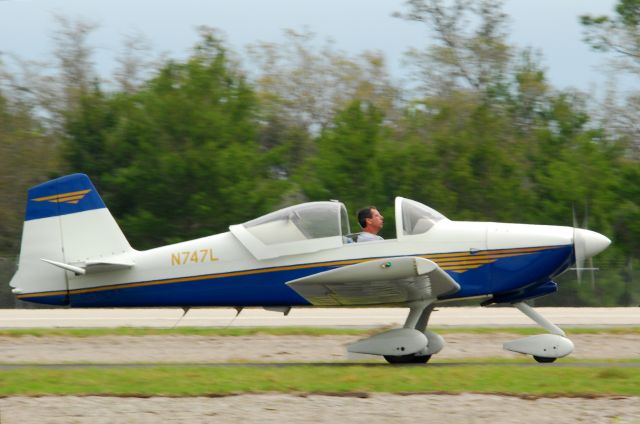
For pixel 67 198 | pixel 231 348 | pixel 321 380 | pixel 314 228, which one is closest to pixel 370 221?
pixel 314 228

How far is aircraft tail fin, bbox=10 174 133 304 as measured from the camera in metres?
11.7

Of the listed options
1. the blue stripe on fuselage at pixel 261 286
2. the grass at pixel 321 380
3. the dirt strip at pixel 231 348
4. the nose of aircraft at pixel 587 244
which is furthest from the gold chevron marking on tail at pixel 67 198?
the nose of aircraft at pixel 587 244

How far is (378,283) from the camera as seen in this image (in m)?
10.6

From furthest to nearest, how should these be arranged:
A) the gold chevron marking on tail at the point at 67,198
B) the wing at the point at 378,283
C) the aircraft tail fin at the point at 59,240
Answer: the gold chevron marking on tail at the point at 67,198 → the aircraft tail fin at the point at 59,240 → the wing at the point at 378,283

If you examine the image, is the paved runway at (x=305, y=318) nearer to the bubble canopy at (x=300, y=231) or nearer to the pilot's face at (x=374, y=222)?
the bubble canopy at (x=300, y=231)

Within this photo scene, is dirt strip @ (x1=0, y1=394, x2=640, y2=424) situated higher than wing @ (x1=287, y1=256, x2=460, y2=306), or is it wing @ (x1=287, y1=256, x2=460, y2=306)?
wing @ (x1=287, y1=256, x2=460, y2=306)

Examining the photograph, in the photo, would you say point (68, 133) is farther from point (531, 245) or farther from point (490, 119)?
point (531, 245)

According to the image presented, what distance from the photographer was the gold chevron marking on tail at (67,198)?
11836 millimetres

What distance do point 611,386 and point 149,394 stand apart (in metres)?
3.83

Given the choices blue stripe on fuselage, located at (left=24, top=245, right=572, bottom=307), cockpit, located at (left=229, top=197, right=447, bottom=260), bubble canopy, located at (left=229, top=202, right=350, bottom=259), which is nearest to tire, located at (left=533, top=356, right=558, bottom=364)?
blue stripe on fuselage, located at (left=24, top=245, right=572, bottom=307)

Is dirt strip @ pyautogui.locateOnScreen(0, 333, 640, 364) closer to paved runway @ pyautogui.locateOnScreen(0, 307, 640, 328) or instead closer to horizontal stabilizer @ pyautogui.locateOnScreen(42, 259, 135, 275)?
horizontal stabilizer @ pyautogui.locateOnScreen(42, 259, 135, 275)

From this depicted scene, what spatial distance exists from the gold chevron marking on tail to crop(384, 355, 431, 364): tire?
3886mm

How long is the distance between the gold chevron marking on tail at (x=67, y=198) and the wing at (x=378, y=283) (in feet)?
9.03

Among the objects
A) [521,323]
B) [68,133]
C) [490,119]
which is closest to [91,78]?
[68,133]
